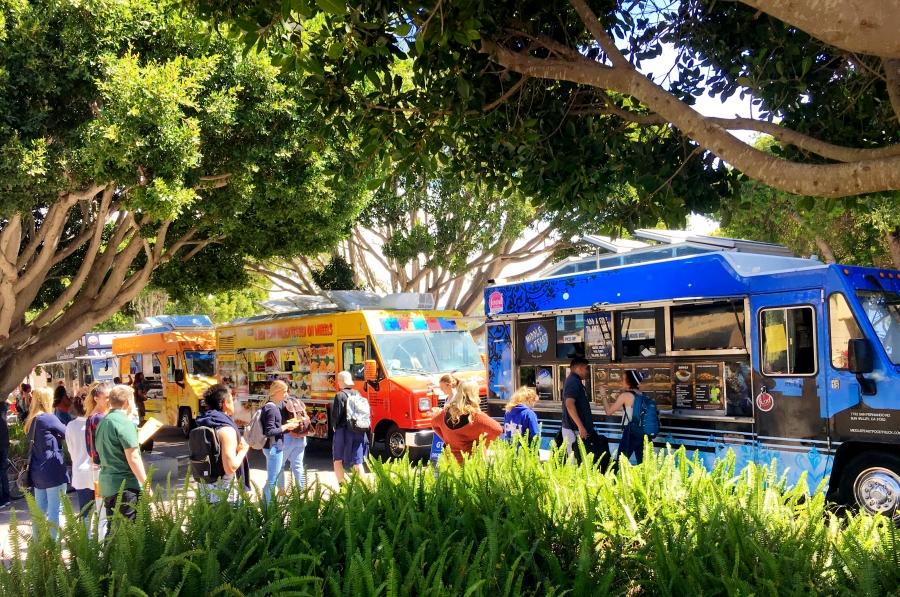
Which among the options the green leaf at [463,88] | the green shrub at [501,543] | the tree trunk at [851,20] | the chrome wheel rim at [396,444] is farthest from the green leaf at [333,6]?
the chrome wheel rim at [396,444]

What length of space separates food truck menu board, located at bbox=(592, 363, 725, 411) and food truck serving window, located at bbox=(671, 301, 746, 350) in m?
0.25

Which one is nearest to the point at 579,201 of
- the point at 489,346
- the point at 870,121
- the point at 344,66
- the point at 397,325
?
the point at 344,66

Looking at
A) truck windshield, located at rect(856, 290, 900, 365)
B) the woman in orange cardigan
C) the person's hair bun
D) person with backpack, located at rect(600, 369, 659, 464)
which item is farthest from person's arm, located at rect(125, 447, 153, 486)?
truck windshield, located at rect(856, 290, 900, 365)

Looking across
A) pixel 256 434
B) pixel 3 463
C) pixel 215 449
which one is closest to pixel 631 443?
pixel 256 434

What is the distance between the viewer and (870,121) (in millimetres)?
6914

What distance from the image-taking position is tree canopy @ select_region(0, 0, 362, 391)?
10.9 m

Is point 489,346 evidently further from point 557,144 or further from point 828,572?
point 828,572

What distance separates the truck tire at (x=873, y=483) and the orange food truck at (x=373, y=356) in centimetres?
659

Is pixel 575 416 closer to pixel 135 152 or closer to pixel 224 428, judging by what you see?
pixel 224 428

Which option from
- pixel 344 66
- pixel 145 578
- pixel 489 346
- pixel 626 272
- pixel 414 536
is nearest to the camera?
pixel 145 578

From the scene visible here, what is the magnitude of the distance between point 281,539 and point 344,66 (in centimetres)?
408

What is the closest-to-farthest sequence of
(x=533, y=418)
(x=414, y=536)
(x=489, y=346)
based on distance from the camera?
(x=414, y=536), (x=533, y=418), (x=489, y=346)

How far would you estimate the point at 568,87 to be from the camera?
7.37m

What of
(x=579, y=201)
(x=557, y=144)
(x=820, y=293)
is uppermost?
(x=557, y=144)
